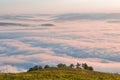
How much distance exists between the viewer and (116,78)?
46.8 metres

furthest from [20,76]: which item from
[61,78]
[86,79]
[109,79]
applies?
[109,79]

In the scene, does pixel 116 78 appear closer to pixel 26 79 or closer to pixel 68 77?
pixel 68 77

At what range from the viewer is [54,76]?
43.8 m

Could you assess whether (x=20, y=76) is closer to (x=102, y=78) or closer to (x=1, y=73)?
(x=1, y=73)

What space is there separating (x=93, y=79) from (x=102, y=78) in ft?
5.53

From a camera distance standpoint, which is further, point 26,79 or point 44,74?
point 44,74

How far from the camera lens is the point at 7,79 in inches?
1626

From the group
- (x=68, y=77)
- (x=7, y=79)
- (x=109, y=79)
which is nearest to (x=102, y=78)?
(x=109, y=79)

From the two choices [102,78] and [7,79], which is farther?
[102,78]

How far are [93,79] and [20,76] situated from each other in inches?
307

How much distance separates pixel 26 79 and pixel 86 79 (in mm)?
6649

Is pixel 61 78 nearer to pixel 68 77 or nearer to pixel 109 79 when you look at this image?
pixel 68 77

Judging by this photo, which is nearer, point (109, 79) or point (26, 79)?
point (26, 79)

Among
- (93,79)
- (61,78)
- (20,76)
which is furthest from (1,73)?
(93,79)
